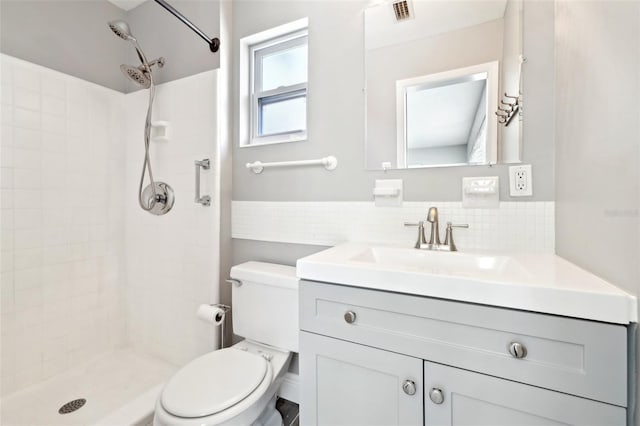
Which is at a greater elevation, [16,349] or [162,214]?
[162,214]

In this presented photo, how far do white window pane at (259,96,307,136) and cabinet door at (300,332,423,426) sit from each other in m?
1.13

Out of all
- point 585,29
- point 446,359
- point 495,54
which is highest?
point 495,54

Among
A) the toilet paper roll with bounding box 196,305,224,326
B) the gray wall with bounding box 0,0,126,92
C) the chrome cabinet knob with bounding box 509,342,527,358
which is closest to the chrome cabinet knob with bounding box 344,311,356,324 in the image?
the chrome cabinet knob with bounding box 509,342,527,358

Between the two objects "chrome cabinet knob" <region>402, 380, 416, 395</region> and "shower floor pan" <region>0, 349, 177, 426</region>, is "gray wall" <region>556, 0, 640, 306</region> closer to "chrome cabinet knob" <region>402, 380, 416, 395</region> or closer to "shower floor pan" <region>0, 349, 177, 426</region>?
"chrome cabinet knob" <region>402, 380, 416, 395</region>

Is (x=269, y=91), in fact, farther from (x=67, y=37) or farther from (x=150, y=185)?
(x=67, y=37)

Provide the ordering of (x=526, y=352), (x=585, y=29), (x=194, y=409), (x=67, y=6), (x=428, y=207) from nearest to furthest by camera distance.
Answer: (x=526, y=352), (x=585, y=29), (x=194, y=409), (x=428, y=207), (x=67, y=6)

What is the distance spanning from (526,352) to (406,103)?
1.03 meters

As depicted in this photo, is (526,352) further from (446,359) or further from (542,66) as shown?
(542,66)

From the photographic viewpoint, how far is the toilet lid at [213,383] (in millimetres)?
948

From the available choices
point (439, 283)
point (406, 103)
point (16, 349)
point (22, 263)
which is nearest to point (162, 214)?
point (22, 263)

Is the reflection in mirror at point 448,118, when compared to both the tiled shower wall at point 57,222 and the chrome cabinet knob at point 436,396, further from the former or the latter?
the tiled shower wall at point 57,222

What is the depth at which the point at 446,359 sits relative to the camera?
2.39ft

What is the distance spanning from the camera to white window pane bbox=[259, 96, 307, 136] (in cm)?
158

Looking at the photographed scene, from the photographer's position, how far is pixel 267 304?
1.35 metres
